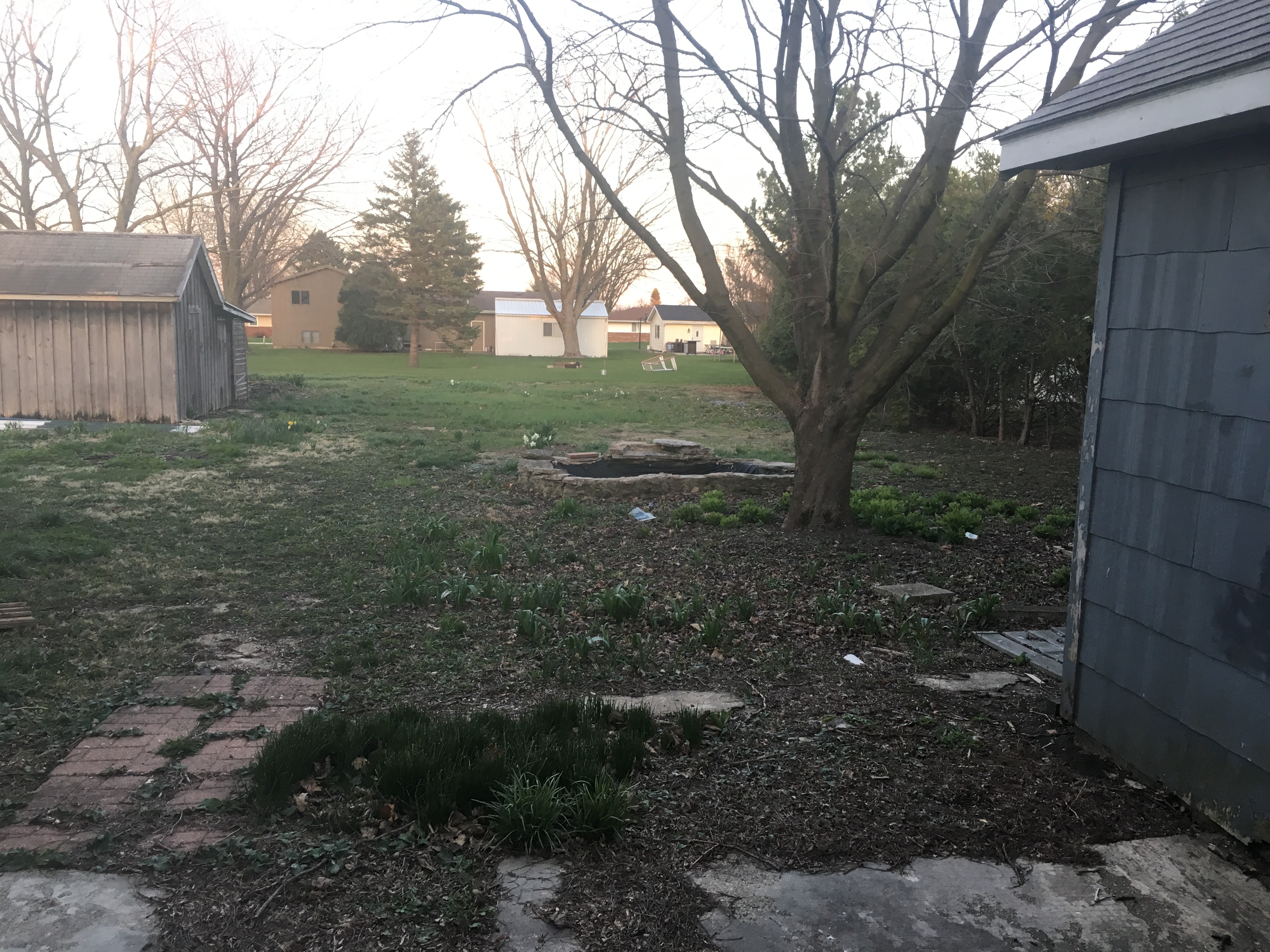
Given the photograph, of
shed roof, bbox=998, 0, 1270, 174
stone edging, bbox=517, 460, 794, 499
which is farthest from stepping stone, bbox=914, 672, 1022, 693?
stone edging, bbox=517, 460, 794, 499

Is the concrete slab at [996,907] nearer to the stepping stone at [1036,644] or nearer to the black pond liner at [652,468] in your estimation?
the stepping stone at [1036,644]

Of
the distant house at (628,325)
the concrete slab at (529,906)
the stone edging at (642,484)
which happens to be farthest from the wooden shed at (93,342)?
the distant house at (628,325)

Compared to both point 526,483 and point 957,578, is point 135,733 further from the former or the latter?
point 526,483

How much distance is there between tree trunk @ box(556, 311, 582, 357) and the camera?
48.3m

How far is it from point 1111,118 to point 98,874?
4.12 metres

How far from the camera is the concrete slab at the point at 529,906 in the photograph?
2479mm

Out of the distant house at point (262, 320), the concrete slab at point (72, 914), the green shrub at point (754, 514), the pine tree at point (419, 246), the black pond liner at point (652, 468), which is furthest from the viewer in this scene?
the distant house at point (262, 320)

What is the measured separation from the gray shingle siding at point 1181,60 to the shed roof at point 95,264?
14.9 metres

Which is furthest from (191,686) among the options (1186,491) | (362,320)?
(362,320)

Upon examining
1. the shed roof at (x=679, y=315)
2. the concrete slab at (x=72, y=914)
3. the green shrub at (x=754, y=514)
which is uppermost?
the shed roof at (x=679, y=315)

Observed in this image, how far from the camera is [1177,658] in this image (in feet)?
10.8

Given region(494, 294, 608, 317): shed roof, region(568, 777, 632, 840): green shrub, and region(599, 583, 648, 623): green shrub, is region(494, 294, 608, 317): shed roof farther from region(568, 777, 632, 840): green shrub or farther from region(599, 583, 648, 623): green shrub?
region(568, 777, 632, 840): green shrub

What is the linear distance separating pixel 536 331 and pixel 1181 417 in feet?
169

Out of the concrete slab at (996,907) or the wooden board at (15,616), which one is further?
the wooden board at (15,616)
